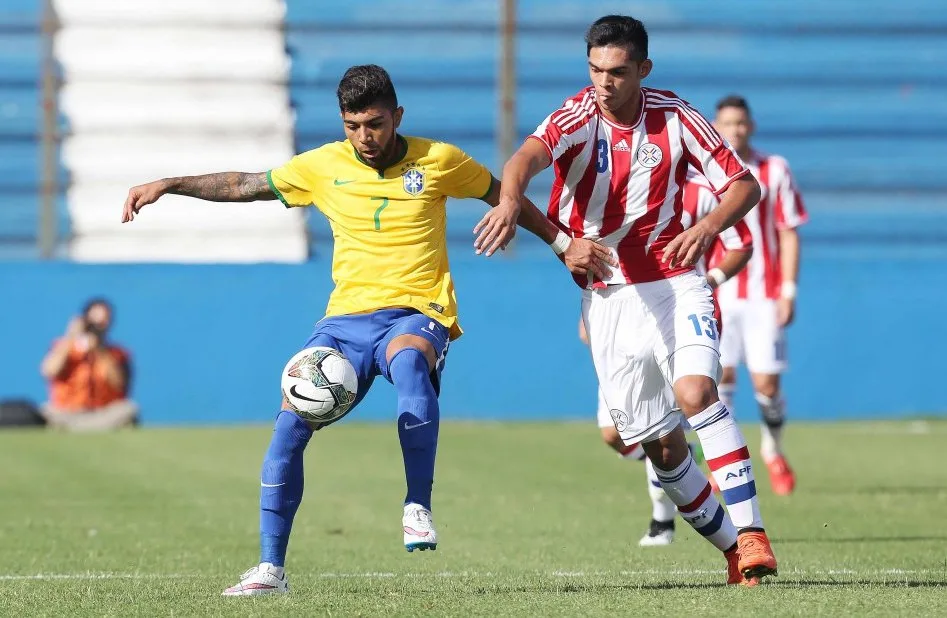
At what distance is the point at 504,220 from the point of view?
19.0 ft

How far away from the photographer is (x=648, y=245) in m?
6.67

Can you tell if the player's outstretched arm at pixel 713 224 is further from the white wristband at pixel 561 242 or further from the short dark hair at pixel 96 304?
the short dark hair at pixel 96 304

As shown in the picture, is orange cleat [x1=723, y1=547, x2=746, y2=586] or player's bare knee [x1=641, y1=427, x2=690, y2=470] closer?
orange cleat [x1=723, y1=547, x2=746, y2=586]

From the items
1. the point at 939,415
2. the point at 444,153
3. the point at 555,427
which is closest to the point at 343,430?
the point at 555,427

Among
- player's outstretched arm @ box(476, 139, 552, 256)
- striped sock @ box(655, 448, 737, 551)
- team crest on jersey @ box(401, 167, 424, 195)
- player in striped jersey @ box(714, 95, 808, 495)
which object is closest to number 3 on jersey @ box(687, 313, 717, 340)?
striped sock @ box(655, 448, 737, 551)

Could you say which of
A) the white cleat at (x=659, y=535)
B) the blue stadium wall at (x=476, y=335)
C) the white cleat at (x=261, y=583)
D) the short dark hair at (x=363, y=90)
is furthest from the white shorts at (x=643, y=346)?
the blue stadium wall at (x=476, y=335)

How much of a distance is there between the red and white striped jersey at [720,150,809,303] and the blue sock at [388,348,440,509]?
196 inches

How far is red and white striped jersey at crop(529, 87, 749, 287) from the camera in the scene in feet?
21.4

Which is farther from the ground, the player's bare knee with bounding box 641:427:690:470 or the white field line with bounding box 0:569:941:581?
the player's bare knee with bounding box 641:427:690:470

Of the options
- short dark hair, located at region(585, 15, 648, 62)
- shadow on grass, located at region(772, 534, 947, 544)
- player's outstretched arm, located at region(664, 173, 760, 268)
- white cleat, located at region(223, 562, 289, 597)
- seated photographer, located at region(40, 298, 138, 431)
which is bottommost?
seated photographer, located at region(40, 298, 138, 431)

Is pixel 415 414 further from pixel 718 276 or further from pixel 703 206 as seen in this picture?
pixel 703 206

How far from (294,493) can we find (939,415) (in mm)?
12954

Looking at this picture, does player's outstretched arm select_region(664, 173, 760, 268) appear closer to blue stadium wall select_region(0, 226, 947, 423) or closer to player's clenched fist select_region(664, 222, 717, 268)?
player's clenched fist select_region(664, 222, 717, 268)

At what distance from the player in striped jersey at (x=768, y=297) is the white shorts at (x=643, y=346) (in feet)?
13.6
